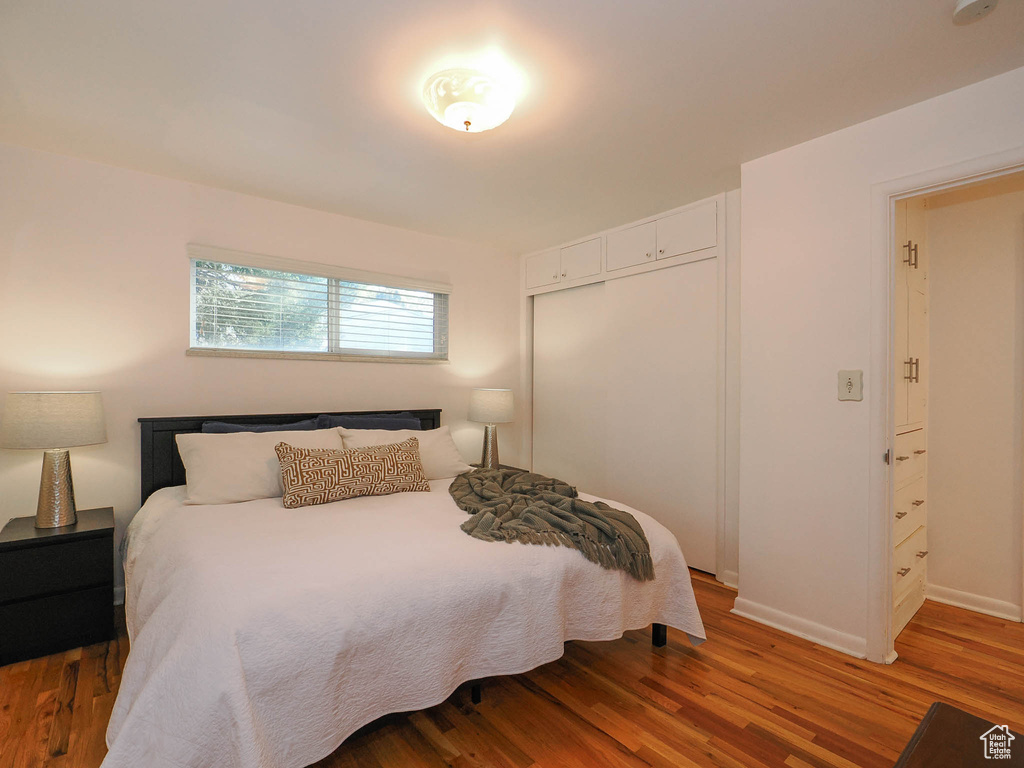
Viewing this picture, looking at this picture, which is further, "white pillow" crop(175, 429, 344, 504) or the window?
the window

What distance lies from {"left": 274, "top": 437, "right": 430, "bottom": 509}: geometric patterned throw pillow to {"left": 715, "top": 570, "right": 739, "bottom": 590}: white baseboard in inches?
74.6

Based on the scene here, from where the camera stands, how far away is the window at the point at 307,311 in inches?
124

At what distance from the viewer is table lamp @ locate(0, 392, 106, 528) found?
2273 millimetres

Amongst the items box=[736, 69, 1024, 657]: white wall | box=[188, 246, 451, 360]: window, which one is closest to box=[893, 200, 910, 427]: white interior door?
box=[736, 69, 1024, 657]: white wall

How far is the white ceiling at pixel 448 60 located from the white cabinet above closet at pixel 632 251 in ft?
1.09

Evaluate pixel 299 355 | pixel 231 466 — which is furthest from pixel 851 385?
pixel 299 355

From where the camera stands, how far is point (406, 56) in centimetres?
183

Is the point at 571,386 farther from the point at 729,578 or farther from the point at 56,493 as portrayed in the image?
the point at 56,493

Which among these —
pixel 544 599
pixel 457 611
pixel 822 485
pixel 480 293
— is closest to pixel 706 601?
pixel 822 485

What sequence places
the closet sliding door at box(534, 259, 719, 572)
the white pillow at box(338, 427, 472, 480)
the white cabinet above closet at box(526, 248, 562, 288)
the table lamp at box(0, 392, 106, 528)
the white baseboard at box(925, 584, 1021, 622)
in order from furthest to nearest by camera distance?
the white cabinet above closet at box(526, 248, 562, 288) < the closet sliding door at box(534, 259, 719, 572) < the white pillow at box(338, 427, 472, 480) < the white baseboard at box(925, 584, 1021, 622) < the table lamp at box(0, 392, 106, 528)

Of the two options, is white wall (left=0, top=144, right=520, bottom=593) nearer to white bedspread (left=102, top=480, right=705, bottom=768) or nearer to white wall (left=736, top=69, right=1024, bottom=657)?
white bedspread (left=102, top=480, right=705, bottom=768)

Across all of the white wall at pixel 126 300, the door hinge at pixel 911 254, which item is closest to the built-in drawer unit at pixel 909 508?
the door hinge at pixel 911 254

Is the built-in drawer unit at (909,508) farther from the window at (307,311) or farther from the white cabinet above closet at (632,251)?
the window at (307,311)

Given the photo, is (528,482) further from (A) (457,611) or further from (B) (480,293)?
(B) (480,293)
